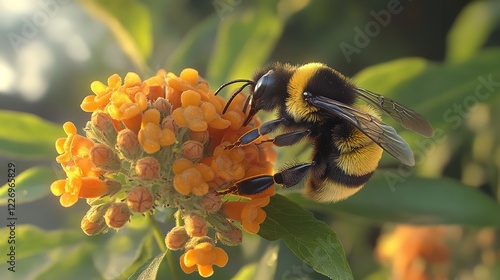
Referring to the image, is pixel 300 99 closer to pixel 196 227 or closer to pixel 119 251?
pixel 196 227

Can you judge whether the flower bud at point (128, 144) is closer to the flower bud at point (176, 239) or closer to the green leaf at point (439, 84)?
the flower bud at point (176, 239)

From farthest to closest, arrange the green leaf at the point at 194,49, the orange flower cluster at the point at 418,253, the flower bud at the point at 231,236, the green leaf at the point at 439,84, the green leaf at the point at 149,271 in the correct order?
the orange flower cluster at the point at 418,253 → the green leaf at the point at 194,49 → the green leaf at the point at 439,84 → the flower bud at the point at 231,236 → the green leaf at the point at 149,271

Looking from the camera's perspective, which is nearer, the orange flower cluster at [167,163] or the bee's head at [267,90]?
the orange flower cluster at [167,163]

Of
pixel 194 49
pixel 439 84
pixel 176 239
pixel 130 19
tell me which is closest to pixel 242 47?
pixel 194 49

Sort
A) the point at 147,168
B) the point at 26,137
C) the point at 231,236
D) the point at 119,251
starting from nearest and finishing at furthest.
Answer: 1. the point at 147,168
2. the point at 231,236
3. the point at 119,251
4. the point at 26,137

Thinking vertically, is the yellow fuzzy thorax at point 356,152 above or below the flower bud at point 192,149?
below

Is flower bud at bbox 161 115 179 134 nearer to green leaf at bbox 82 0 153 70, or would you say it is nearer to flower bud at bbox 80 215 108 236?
flower bud at bbox 80 215 108 236

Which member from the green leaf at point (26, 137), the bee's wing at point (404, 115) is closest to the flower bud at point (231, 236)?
the bee's wing at point (404, 115)

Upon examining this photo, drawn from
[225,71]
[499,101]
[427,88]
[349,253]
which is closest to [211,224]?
[225,71]
